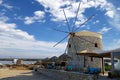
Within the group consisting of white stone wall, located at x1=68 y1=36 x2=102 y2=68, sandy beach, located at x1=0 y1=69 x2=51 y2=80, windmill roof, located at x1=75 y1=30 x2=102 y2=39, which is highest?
windmill roof, located at x1=75 y1=30 x2=102 y2=39

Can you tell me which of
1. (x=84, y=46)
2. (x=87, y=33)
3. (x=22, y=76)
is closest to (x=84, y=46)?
(x=84, y=46)

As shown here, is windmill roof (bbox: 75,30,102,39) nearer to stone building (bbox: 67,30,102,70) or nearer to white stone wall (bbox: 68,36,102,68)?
stone building (bbox: 67,30,102,70)

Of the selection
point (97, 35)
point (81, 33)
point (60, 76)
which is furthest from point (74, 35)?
point (60, 76)

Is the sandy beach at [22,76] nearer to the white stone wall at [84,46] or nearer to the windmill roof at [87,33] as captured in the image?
the white stone wall at [84,46]

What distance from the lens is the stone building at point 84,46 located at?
29828 millimetres

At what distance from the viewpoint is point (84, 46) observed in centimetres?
3023

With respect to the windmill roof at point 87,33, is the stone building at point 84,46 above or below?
below

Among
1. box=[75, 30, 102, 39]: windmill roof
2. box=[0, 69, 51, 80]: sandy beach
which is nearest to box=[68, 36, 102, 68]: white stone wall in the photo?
box=[75, 30, 102, 39]: windmill roof

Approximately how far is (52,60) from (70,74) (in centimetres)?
1357

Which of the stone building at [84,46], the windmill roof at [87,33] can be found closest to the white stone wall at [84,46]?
the stone building at [84,46]

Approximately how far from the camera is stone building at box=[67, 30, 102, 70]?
29.8m

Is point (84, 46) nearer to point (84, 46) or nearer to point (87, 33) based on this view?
point (84, 46)

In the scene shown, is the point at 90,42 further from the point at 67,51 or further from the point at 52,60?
the point at 52,60

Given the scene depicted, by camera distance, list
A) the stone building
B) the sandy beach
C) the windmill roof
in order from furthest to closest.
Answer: the windmill roof < the stone building < the sandy beach
